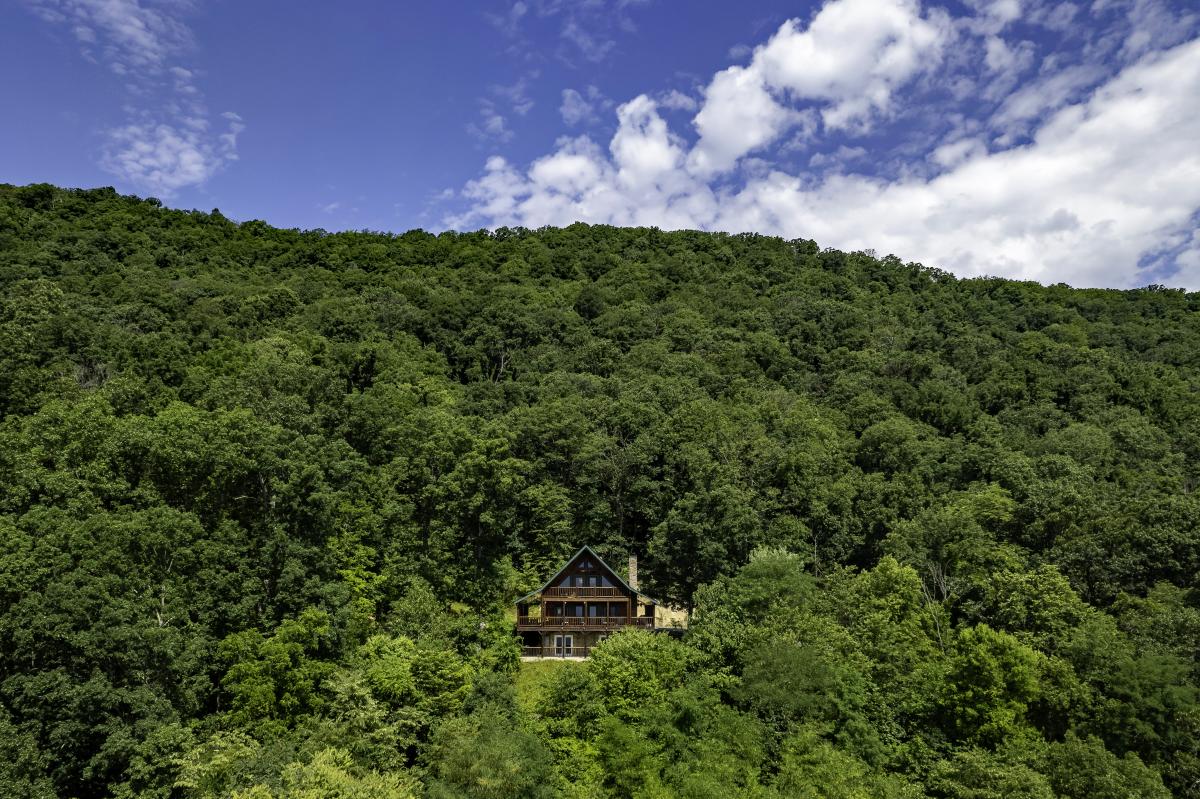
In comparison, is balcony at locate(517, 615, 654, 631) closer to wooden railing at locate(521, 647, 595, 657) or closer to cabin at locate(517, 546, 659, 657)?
cabin at locate(517, 546, 659, 657)

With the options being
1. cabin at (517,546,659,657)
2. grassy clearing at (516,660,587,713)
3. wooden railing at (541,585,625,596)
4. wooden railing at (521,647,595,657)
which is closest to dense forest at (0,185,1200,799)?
grassy clearing at (516,660,587,713)

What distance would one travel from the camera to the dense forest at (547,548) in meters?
25.8

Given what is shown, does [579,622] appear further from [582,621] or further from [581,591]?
[581,591]

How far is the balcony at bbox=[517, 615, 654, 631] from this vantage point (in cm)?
4162

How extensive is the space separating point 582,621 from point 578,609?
89 cm

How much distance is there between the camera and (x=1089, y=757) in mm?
23422

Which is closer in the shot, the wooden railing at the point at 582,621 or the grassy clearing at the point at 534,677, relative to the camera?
the grassy clearing at the point at 534,677

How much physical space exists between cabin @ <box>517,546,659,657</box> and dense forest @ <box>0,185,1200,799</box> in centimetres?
208

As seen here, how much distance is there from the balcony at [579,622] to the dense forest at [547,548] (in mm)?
2179

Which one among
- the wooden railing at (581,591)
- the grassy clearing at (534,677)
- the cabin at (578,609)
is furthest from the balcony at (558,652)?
the wooden railing at (581,591)

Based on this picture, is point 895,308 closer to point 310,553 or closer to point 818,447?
point 818,447

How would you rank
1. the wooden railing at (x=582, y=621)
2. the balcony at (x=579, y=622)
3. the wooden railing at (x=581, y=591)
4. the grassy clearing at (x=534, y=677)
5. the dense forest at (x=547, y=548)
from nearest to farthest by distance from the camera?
the dense forest at (x=547, y=548) < the grassy clearing at (x=534, y=677) < the balcony at (x=579, y=622) < the wooden railing at (x=582, y=621) < the wooden railing at (x=581, y=591)

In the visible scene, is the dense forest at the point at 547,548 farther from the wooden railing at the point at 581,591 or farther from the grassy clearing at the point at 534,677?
the wooden railing at the point at 581,591

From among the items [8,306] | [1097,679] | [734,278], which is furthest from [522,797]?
[734,278]
